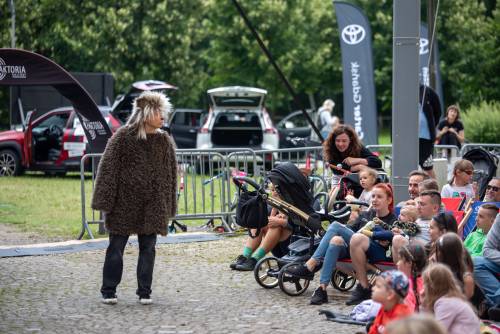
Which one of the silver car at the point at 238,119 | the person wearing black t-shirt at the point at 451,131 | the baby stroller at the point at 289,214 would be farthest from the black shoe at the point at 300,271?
the silver car at the point at 238,119

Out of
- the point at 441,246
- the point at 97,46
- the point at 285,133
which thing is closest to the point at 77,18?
the point at 97,46

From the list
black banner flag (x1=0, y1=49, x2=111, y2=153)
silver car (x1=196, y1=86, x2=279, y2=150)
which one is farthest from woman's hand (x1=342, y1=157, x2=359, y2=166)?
silver car (x1=196, y1=86, x2=279, y2=150)

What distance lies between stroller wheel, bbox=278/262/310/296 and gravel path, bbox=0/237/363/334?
7 cm

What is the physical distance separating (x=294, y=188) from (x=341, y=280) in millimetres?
1008

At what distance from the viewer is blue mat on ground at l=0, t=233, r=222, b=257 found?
545 inches

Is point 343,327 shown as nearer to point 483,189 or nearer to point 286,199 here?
point 286,199

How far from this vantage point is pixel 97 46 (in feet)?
148

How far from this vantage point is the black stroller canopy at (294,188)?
11.3m

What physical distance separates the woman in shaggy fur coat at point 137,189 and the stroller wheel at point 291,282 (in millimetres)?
1207

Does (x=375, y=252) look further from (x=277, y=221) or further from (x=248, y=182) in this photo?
(x=248, y=182)

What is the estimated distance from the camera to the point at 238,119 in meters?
28.9

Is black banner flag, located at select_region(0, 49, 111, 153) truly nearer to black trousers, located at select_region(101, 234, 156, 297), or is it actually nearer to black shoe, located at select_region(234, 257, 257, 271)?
black shoe, located at select_region(234, 257, 257, 271)

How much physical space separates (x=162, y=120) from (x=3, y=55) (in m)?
5.49

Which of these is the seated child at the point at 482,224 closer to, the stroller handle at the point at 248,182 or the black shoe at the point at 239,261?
the stroller handle at the point at 248,182
